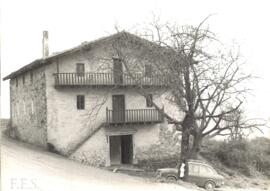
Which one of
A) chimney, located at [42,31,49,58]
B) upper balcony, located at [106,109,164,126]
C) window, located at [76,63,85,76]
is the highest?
chimney, located at [42,31,49,58]

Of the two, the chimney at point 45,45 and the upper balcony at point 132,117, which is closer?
the upper balcony at point 132,117

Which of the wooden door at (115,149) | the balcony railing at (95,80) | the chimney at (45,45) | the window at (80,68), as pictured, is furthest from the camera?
the wooden door at (115,149)

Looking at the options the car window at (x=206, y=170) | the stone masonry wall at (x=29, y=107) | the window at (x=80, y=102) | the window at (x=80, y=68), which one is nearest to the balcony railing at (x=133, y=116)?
the window at (x=80, y=102)

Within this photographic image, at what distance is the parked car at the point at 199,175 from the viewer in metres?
22.2

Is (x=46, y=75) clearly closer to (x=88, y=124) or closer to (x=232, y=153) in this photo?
(x=88, y=124)

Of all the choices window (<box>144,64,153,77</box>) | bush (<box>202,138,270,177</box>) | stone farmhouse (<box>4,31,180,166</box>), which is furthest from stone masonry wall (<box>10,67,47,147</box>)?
bush (<box>202,138,270,177</box>)

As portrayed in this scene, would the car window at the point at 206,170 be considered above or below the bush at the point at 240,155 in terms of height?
above

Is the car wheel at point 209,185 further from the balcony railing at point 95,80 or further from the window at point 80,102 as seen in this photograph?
the window at point 80,102

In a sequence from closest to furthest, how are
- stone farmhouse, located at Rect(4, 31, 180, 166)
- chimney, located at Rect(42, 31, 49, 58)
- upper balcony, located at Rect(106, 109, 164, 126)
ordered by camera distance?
stone farmhouse, located at Rect(4, 31, 180, 166), upper balcony, located at Rect(106, 109, 164, 126), chimney, located at Rect(42, 31, 49, 58)

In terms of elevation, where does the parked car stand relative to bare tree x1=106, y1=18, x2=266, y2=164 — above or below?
below

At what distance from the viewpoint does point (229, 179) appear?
27375 millimetres

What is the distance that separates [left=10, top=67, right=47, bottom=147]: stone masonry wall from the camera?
94.1ft

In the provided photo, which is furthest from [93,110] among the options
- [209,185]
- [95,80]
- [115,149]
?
[209,185]

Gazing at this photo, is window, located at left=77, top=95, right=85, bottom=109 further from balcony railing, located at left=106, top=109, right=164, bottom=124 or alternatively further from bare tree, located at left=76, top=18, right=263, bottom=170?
bare tree, located at left=76, top=18, right=263, bottom=170
